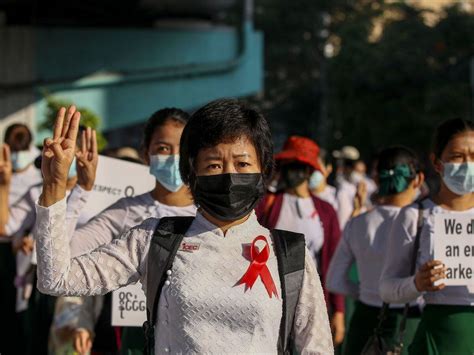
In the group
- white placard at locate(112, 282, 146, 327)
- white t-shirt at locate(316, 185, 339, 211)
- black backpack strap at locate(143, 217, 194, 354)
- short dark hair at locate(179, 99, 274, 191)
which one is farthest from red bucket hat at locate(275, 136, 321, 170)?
black backpack strap at locate(143, 217, 194, 354)

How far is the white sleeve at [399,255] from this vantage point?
248 inches

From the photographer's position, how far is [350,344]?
303 inches

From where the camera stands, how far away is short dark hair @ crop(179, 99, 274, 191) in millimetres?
4410

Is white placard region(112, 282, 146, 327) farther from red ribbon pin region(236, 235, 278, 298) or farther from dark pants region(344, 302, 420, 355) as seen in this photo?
red ribbon pin region(236, 235, 278, 298)

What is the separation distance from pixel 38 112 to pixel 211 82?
29.6ft

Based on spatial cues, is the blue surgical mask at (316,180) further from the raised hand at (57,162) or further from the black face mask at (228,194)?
the raised hand at (57,162)

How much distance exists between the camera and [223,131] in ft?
14.4

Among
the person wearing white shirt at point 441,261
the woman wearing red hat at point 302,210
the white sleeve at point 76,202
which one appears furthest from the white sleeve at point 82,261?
the woman wearing red hat at point 302,210

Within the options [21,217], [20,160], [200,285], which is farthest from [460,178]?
[20,160]

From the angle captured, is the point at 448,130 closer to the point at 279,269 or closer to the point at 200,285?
the point at 279,269

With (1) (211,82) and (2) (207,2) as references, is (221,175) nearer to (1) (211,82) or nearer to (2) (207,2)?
(2) (207,2)

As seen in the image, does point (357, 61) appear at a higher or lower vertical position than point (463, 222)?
higher

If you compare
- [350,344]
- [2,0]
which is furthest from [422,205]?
[2,0]

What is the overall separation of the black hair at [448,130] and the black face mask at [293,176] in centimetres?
284
